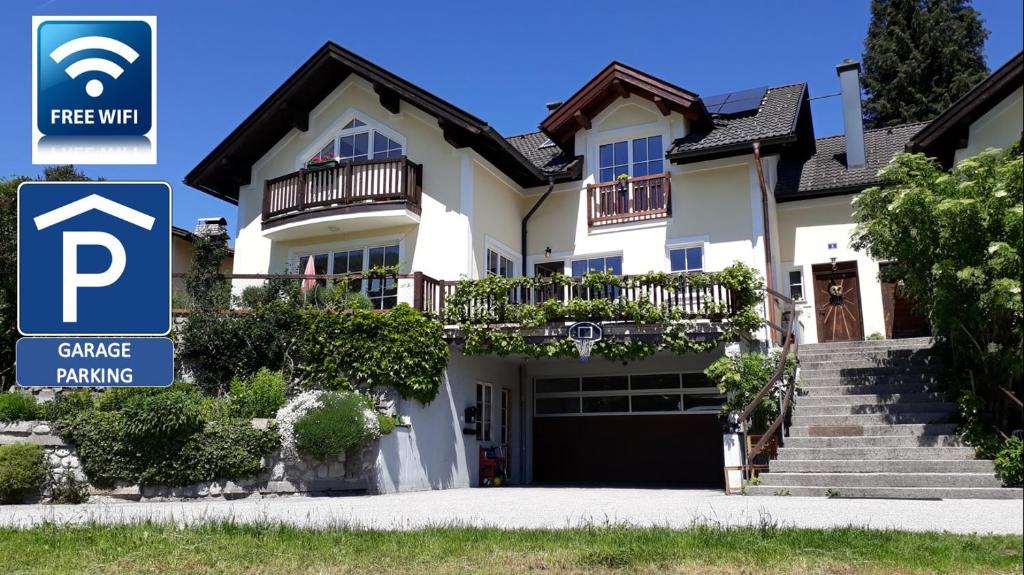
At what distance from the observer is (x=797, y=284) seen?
62.6ft

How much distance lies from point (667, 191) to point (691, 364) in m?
3.88

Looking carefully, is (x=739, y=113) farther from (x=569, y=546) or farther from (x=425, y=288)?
(x=569, y=546)

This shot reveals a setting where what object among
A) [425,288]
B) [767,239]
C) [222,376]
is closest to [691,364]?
[767,239]

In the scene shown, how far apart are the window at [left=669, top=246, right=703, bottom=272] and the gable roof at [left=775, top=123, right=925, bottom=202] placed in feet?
8.31

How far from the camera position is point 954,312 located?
477 inches

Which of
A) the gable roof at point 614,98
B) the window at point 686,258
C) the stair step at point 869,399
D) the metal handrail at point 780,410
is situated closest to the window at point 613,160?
the gable roof at point 614,98

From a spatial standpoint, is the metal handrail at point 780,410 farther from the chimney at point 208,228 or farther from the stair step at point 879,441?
the chimney at point 208,228

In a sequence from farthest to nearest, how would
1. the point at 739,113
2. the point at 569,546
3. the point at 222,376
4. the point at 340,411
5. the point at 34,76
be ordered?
the point at 739,113, the point at 222,376, the point at 340,411, the point at 569,546, the point at 34,76

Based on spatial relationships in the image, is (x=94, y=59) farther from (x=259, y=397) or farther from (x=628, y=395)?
(x=628, y=395)

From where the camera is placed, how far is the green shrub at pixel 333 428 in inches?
516

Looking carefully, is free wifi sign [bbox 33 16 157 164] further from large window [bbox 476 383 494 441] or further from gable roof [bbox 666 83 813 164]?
gable roof [bbox 666 83 813 164]

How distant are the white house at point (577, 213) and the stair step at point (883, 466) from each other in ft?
17.2

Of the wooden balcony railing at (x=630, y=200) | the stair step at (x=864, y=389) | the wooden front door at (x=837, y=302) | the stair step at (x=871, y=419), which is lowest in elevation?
the stair step at (x=871, y=419)

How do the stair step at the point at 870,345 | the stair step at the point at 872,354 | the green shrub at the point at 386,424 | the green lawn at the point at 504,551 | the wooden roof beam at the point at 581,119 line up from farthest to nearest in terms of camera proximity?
1. the wooden roof beam at the point at 581,119
2. the stair step at the point at 870,345
3. the stair step at the point at 872,354
4. the green shrub at the point at 386,424
5. the green lawn at the point at 504,551
